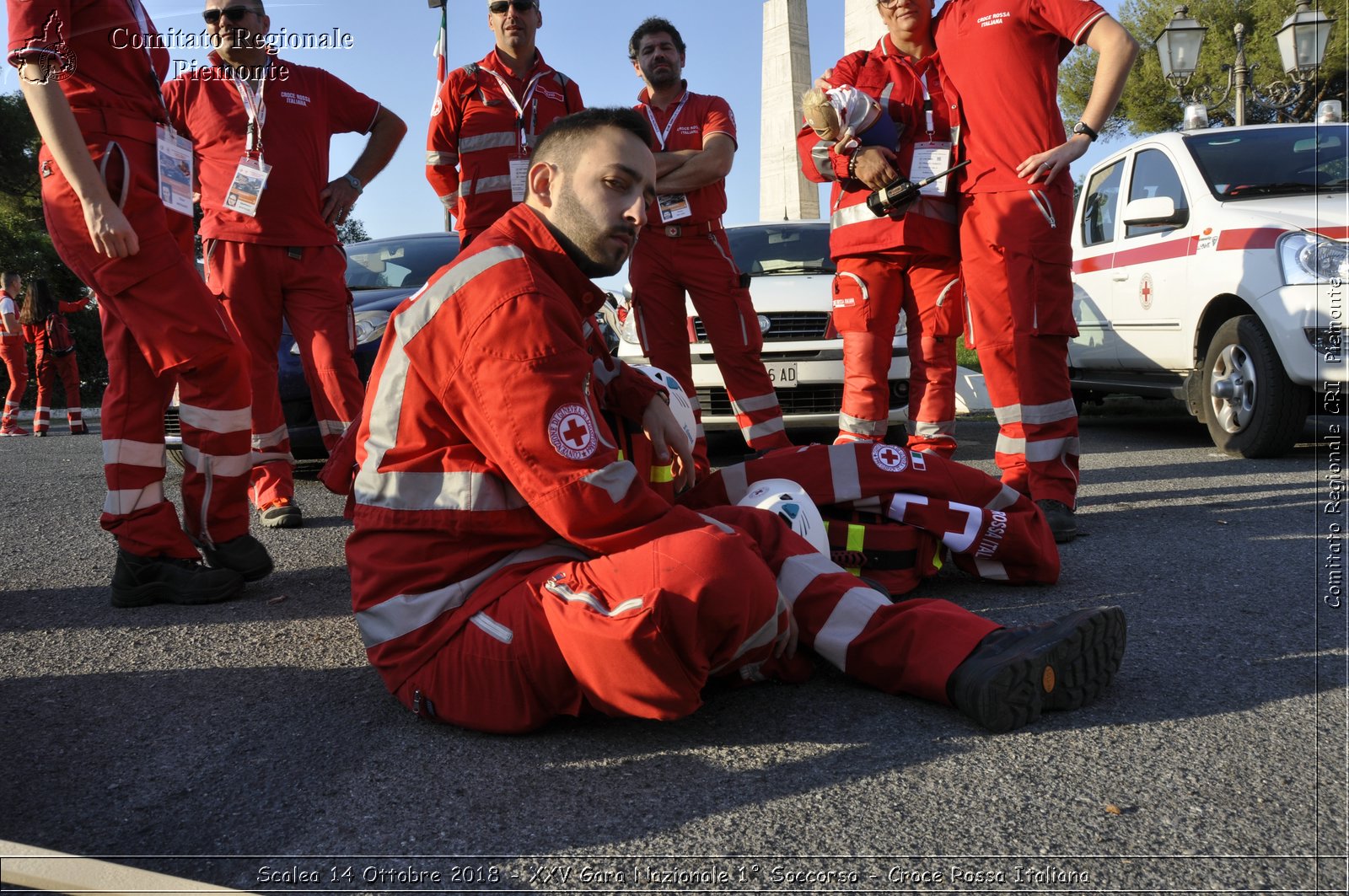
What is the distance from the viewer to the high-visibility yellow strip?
156cm

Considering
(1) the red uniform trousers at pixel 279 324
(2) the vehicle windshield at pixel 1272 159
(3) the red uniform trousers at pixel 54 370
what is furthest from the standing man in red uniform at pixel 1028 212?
(3) the red uniform trousers at pixel 54 370

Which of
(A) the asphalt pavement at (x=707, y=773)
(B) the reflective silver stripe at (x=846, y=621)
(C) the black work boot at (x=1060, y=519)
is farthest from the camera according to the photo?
(C) the black work boot at (x=1060, y=519)

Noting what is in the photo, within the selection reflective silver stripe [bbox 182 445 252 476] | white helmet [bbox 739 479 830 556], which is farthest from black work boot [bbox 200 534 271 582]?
white helmet [bbox 739 479 830 556]

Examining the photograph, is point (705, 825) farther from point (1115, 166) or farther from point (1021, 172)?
point (1115, 166)

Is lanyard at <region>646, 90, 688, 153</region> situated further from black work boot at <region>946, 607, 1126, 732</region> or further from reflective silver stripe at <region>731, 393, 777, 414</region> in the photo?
black work boot at <region>946, 607, 1126, 732</region>

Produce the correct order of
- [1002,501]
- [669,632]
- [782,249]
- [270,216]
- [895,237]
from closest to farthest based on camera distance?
[669,632]
[1002,501]
[895,237]
[270,216]
[782,249]

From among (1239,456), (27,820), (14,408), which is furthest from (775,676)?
(14,408)

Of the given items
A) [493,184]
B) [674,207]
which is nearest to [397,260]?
[493,184]

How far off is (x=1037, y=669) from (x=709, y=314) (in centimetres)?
325

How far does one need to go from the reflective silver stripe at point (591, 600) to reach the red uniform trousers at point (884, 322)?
105 inches

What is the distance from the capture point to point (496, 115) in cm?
511

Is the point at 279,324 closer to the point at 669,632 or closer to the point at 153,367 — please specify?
the point at 153,367

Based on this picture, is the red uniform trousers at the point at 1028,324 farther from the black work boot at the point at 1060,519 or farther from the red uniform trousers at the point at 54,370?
the red uniform trousers at the point at 54,370

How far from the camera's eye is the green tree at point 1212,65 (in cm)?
1524
